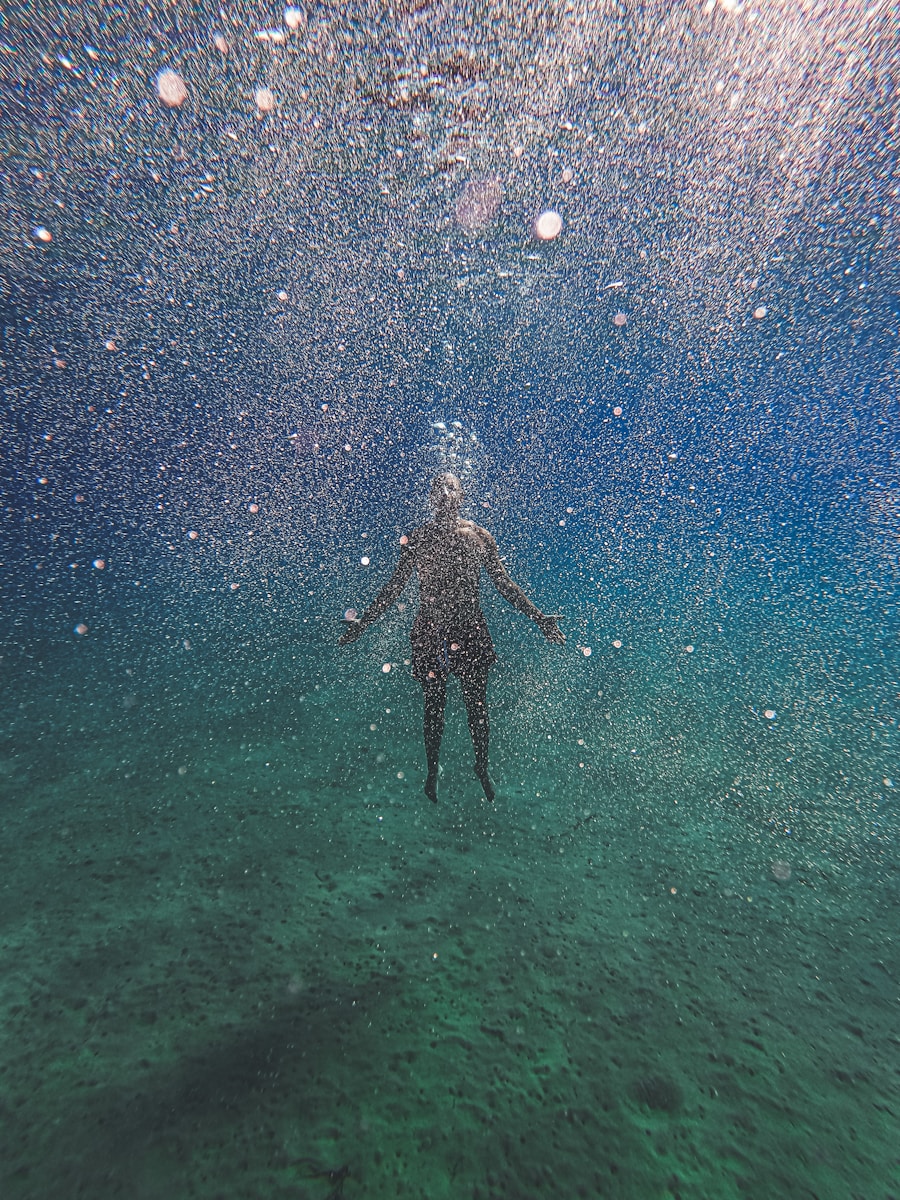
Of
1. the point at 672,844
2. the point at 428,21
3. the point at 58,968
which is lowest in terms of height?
the point at 58,968

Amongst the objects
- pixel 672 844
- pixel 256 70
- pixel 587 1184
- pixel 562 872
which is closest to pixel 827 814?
pixel 672 844

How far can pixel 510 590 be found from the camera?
401cm

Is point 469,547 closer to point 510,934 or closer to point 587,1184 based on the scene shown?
point 510,934

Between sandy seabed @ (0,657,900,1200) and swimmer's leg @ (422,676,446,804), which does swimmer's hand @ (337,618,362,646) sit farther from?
sandy seabed @ (0,657,900,1200)

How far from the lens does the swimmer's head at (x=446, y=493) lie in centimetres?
380

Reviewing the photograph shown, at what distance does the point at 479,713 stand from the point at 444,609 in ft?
3.11

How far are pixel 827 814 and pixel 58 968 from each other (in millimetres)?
7899

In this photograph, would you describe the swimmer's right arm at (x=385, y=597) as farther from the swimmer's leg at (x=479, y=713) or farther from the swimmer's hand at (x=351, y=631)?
the swimmer's leg at (x=479, y=713)

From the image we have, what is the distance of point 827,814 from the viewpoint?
5.92m

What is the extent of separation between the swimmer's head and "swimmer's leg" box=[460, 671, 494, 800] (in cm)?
141

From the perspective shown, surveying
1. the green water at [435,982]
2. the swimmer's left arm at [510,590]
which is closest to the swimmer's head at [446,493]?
the swimmer's left arm at [510,590]

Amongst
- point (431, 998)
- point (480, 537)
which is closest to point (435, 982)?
point (431, 998)

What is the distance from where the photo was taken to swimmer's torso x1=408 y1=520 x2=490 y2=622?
383cm

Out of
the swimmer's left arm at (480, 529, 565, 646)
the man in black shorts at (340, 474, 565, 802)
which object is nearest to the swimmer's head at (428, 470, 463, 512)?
the man in black shorts at (340, 474, 565, 802)
